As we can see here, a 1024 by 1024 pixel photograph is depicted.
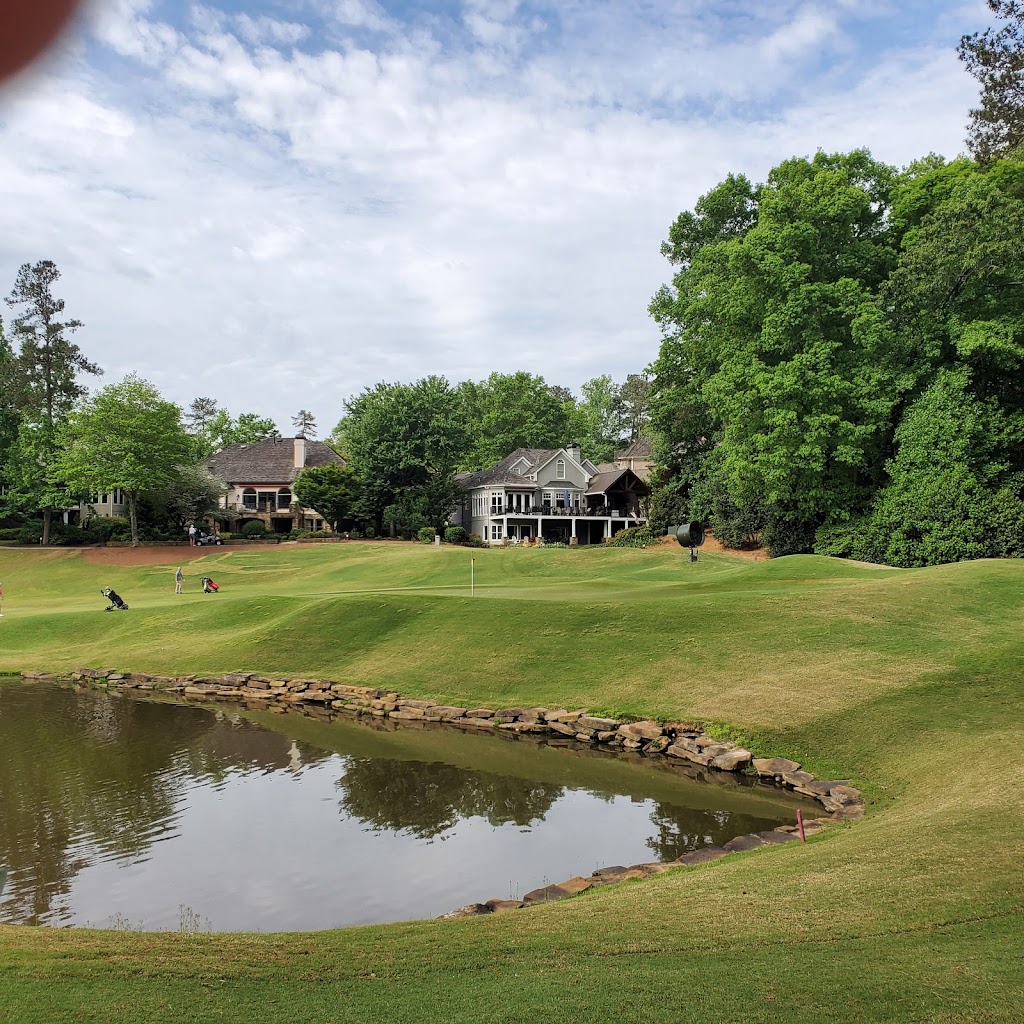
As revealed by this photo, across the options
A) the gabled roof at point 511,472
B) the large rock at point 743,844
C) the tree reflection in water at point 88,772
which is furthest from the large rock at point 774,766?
the gabled roof at point 511,472

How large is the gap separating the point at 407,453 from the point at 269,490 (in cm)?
1681

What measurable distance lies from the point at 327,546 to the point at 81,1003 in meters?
57.9

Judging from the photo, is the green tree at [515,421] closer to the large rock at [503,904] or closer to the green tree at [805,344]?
the green tree at [805,344]

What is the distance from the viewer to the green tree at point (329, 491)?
238 feet

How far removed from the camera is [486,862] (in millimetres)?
13625

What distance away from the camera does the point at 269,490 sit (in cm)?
8200

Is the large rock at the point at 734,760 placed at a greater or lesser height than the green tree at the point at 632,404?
lesser

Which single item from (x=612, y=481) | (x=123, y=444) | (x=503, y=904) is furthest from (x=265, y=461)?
(x=503, y=904)

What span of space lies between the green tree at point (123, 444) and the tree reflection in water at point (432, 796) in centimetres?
5032

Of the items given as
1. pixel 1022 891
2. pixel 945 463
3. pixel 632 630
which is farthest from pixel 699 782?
pixel 945 463

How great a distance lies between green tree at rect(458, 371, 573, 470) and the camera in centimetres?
10762

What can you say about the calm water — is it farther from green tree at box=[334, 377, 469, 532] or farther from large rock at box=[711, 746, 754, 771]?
green tree at box=[334, 377, 469, 532]

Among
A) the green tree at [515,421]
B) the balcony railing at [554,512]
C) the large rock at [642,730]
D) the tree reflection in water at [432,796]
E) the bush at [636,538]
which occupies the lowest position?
A: the tree reflection in water at [432,796]

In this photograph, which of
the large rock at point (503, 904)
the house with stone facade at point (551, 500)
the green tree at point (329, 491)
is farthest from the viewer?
the house with stone facade at point (551, 500)
